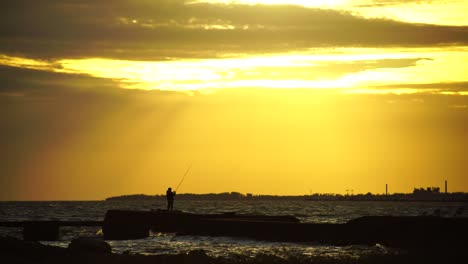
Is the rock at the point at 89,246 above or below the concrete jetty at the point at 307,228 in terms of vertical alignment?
below

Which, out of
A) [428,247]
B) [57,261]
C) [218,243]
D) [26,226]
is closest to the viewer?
[57,261]

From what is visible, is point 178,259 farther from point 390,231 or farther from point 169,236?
point 169,236

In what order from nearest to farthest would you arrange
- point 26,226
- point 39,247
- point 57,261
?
1. point 57,261
2. point 39,247
3. point 26,226

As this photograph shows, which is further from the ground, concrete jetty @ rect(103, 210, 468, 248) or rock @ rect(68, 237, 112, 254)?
concrete jetty @ rect(103, 210, 468, 248)

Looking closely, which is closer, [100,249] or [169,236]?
[100,249]

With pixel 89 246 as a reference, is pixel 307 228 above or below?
above

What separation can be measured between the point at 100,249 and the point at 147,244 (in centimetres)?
1227

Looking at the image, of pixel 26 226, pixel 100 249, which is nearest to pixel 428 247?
pixel 100 249

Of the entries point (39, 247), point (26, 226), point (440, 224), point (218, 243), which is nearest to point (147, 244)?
point (218, 243)

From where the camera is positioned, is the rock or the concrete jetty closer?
the rock

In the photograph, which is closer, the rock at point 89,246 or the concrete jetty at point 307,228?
the rock at point 89,246

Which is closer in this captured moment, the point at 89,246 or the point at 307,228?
the point at 89,246

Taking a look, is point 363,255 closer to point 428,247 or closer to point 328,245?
point 428,247

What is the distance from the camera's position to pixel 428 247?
115 feet
